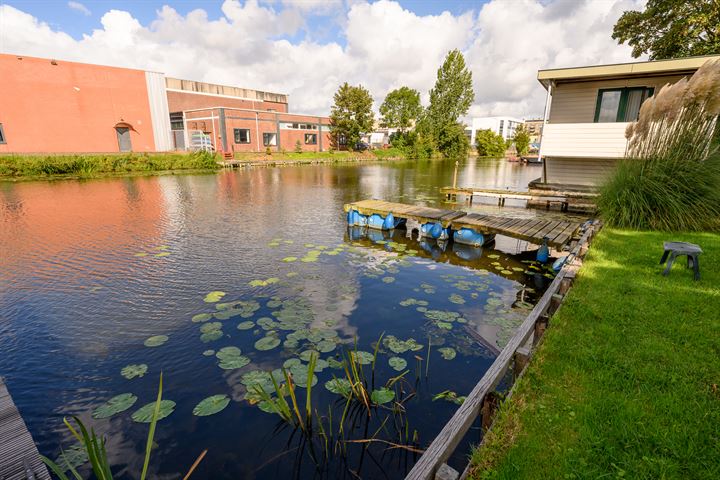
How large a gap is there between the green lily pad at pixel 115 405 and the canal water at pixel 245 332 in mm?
17

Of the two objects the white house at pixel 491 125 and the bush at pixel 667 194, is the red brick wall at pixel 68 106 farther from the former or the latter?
the white house at pixel 491 125

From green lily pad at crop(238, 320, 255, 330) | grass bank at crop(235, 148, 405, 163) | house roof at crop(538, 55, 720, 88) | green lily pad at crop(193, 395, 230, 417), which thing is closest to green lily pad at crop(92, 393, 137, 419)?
green lily pad at crop(193, 395, 230, 417)

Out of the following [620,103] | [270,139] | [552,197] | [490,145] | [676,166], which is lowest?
[552,197]

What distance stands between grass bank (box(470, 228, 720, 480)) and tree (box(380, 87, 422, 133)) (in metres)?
78.9

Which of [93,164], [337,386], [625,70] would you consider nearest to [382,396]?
[337,386]

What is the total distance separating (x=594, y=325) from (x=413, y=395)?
2656mm

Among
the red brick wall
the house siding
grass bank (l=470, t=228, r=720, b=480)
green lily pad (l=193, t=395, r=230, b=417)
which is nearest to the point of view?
grass bank (l=470, t=228, r=720, b=480)

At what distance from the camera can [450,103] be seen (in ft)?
214

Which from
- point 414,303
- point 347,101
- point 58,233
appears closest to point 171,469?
point 414,303

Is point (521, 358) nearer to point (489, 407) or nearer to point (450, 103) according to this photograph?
point (489, 407)

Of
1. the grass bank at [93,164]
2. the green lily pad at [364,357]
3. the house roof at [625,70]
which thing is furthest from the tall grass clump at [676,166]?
the grass bank at [93,164]

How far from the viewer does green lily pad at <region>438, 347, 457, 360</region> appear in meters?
5.78

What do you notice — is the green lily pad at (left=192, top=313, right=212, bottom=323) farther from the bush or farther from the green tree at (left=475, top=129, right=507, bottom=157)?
the green tree at (left=475, top=129, right=507, bottom=157)

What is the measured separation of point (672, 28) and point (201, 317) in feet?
88.6
